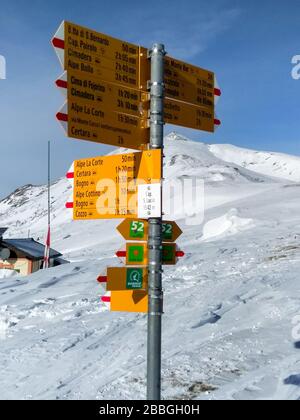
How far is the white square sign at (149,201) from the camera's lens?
4395 mm

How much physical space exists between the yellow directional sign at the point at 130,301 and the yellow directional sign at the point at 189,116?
1.62 metres

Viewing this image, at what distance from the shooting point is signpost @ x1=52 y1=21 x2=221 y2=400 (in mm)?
4348

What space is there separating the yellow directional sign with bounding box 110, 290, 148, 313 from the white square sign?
684 mm

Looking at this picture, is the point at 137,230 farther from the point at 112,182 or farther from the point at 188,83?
the point at 188,83

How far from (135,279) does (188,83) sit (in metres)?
2.00

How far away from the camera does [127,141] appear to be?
4.70 m

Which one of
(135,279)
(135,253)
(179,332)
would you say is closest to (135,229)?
(135,253)

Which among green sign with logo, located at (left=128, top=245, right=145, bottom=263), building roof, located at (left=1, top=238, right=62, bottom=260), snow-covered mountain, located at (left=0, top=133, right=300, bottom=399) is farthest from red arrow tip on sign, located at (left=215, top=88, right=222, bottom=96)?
building roof, located at (left=1, top=238, right=62, bottom=260)

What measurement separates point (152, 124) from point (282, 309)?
22.2ft

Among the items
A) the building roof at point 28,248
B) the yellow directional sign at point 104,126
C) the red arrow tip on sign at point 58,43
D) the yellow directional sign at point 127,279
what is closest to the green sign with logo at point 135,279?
the yellow directional sign at point 127,279

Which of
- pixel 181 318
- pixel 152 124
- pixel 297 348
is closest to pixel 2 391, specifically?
pixel 181 318

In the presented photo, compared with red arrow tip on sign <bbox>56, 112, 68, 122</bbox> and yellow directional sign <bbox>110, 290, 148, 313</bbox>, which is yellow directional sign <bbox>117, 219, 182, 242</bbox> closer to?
yellow directional sign <bbox>110, 290, 148, 313</bbox>

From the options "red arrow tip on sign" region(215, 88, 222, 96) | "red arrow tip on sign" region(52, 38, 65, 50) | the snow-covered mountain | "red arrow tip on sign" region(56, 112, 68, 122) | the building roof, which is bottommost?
the snow-covered mountain
